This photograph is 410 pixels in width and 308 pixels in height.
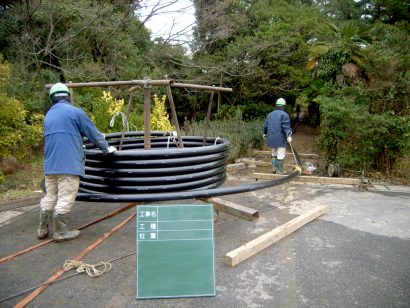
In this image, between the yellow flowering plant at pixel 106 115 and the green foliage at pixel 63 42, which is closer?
the yellow flowering plant at pixel 106 115

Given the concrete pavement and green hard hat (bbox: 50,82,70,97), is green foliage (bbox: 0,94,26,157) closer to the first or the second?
the concrete pavement

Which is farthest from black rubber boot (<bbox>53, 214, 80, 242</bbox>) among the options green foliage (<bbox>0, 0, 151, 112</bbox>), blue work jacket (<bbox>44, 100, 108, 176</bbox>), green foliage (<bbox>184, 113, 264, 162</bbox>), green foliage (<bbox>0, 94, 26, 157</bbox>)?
green foliage (<bbox>0, 0, 151, 112</bbox>)

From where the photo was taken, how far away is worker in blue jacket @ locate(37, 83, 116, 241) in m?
3.45

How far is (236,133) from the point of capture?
32.9 feet

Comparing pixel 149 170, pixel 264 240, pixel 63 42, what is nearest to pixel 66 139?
pixel 149 170

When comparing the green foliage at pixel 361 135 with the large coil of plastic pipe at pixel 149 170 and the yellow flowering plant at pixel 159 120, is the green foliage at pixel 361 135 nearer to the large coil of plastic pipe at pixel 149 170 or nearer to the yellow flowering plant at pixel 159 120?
the yellow flowering plant at pixel 159 120

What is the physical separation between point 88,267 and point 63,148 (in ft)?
3.92

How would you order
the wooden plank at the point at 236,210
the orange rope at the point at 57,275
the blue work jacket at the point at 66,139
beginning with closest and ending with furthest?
the orange rope at the point at 57,275
the blue work jacket at the point at 66,139
the wooden plank at the point at 236,210

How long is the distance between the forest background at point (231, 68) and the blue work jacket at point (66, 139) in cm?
265

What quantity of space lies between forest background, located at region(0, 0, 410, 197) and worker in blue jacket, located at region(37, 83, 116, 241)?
99.4 inches

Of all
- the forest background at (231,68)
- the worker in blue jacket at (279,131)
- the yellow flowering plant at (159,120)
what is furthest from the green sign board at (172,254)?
the yellow flowering plant at (159,120)

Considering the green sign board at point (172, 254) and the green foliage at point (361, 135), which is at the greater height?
the green foliage at point (361, 135)

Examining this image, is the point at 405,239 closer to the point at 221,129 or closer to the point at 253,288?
the point at 253,288

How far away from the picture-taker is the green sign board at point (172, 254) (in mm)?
2676
